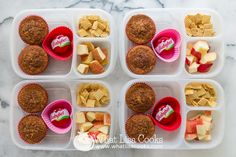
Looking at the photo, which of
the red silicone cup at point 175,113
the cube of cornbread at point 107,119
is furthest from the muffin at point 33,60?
the red silicone cup at point 175,113

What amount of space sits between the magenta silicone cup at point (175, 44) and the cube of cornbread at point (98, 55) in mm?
152

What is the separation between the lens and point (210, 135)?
1182 mm

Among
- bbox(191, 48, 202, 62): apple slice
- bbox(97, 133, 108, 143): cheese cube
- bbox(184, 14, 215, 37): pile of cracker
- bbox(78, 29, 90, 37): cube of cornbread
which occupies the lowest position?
bbox(97, 133, 108, 143): cheese cube

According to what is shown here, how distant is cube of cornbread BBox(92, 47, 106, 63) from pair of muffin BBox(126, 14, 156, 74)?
0.07 m

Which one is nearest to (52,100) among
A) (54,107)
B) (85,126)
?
(54,107)

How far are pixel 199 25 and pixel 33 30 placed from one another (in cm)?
48

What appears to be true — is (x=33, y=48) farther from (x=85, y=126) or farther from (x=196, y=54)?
(x=196, y=54)

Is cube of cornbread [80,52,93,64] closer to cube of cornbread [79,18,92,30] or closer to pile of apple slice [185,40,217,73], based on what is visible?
cube of cornbread [79,18,92,30]

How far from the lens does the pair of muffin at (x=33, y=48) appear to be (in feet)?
3.80

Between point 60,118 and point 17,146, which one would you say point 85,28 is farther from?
point 17,146

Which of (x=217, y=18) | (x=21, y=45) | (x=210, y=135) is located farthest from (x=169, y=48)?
(x=21, y=45)

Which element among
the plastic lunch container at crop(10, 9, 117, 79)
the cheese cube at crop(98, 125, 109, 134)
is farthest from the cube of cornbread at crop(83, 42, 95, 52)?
the cheese cube at crop(98, 125, 109, 134)

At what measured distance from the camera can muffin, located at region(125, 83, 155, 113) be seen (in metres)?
1.14

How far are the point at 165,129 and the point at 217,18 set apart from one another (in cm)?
36
